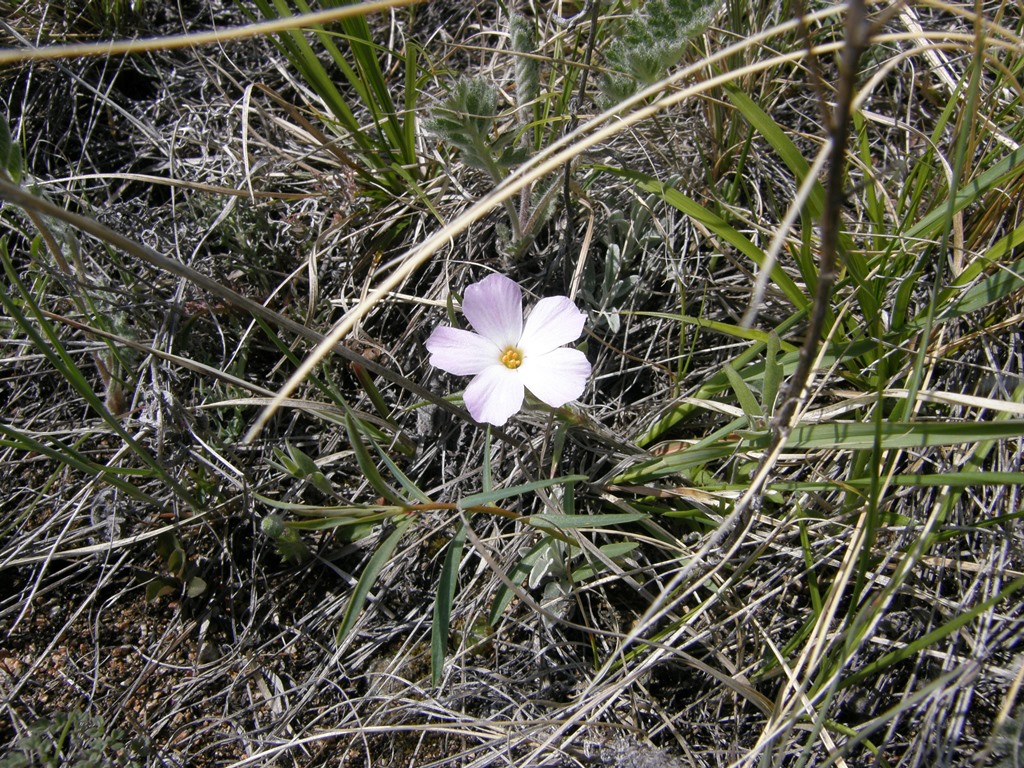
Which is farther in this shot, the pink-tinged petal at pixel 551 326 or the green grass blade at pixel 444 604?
the pink-tinged petal at pixel 551 326

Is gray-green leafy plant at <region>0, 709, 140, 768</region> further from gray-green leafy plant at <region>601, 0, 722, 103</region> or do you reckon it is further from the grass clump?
gray-green leafy plant at <region>601, 0, 722, 103</region>

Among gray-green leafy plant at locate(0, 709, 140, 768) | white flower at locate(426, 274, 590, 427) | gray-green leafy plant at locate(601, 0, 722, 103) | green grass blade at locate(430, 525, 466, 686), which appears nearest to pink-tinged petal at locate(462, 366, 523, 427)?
white flower at locate(426, 274, 590, 427)

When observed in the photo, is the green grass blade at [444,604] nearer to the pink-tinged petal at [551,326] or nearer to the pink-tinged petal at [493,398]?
the pink-tinged petal at [493,398]

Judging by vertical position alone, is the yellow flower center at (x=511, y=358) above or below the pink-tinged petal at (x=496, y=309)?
below

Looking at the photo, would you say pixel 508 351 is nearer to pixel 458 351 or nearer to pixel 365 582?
pixel 458 351

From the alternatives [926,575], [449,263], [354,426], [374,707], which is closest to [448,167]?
[449,263]

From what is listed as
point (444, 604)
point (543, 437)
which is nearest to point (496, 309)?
point (543, 437)

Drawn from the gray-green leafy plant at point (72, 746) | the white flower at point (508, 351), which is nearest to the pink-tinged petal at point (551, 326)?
→ the white flower at point (508, 351)
